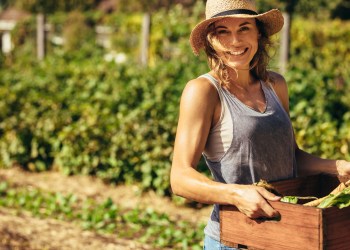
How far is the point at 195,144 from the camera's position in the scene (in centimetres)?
267

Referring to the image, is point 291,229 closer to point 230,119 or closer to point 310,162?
point 230,119

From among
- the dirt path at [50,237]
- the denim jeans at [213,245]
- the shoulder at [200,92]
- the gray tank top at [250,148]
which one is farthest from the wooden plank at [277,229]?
the dirt path at [50,237]

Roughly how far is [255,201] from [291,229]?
143mm

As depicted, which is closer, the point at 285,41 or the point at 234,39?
the point at 234,39

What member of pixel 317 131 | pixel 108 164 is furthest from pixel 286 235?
pixel 108 164

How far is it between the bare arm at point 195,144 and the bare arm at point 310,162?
1.45ft

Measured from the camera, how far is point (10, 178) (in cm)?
871

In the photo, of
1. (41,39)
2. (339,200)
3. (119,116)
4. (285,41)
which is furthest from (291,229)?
(41,39)

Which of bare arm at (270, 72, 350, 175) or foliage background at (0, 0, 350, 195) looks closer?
bare arm at (270, 72, 350, 175)

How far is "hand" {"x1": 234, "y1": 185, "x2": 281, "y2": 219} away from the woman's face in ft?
1.78

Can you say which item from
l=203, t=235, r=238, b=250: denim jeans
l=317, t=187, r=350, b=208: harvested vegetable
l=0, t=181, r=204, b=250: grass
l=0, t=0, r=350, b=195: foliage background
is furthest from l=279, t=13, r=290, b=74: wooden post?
l=317, t=187, r=350, b=208: harvested vegetable

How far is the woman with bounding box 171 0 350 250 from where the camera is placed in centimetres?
266

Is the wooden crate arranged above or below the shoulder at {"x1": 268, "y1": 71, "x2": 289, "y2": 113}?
below

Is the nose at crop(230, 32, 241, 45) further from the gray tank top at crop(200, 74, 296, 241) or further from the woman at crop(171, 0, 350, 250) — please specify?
the gray tank top at crop(200, 74, 296, 241)
